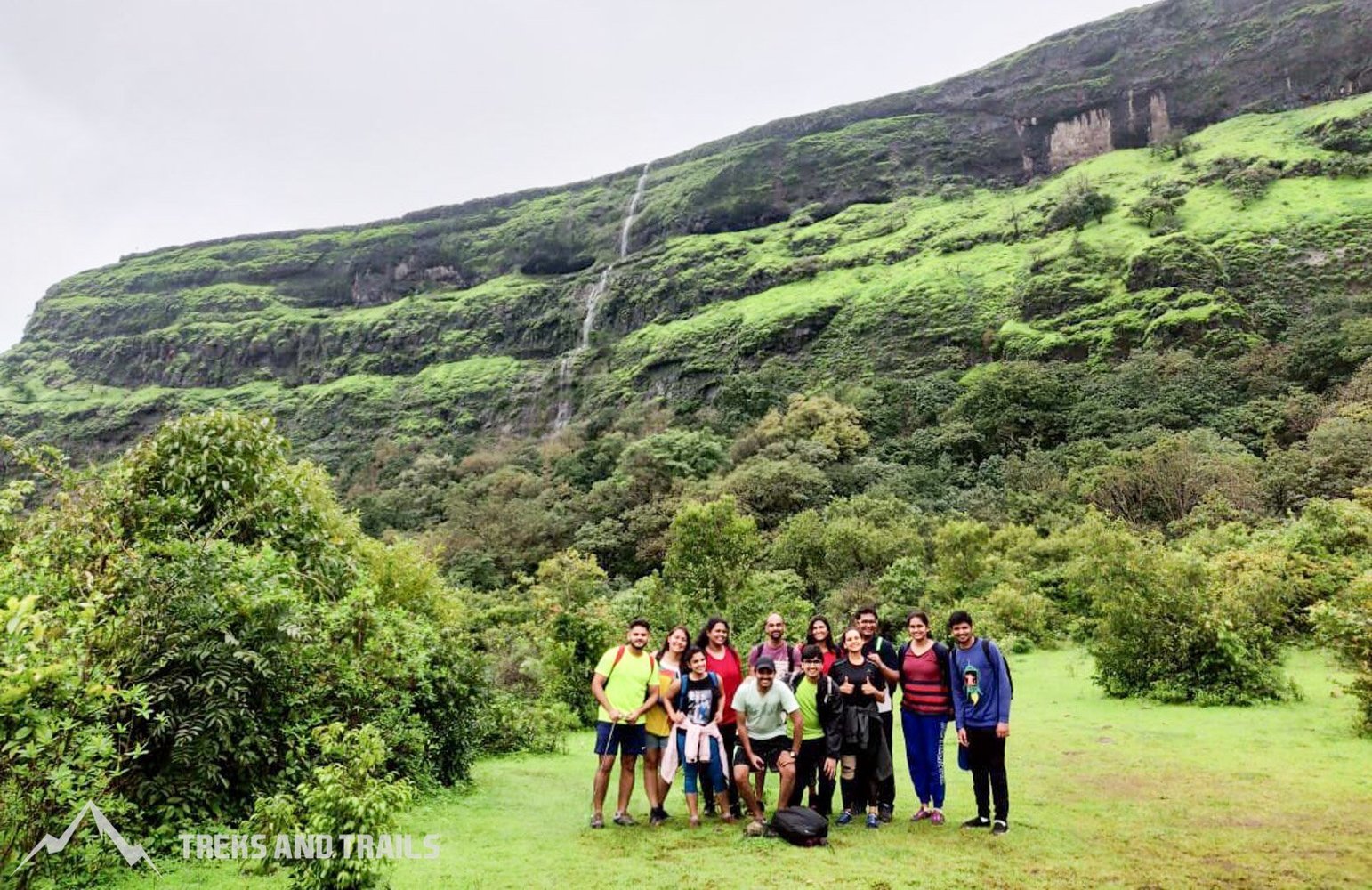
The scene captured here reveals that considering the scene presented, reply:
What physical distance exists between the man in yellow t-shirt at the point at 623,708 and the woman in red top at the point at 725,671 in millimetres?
504

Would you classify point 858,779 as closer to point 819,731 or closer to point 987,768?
point 819,731

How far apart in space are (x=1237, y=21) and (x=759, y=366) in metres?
50.7

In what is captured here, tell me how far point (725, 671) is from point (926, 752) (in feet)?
5.70

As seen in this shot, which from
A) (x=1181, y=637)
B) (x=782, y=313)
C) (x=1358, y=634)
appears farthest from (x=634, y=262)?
(x=1358, y=634)

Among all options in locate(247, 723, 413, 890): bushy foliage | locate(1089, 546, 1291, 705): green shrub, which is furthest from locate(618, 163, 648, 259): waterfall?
locate(247, 723, 413, 890): bushy foliage

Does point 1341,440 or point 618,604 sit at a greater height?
point 1341,440

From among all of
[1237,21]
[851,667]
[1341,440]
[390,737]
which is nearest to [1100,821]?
[851,667]

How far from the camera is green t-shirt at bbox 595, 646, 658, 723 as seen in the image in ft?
20.4

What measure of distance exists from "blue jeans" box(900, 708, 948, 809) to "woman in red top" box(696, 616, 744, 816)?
1406mm

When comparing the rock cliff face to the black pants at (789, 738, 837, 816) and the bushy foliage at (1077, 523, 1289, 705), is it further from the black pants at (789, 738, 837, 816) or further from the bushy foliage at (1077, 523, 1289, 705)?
the black pants at (789, 738, 837, 816)

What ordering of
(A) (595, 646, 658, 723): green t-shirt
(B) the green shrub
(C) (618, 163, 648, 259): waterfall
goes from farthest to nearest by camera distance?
(C) (618, 163, 648, 259): waterfall → (B) the green shrub → (A) (595, 646, 658, 723): green t-shirt

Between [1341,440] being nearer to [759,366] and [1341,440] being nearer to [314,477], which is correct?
[314,477]

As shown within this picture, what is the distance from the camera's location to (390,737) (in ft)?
22.6

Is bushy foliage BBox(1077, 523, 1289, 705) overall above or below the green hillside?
below
